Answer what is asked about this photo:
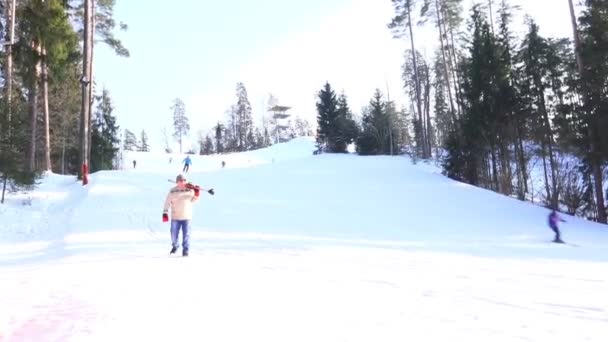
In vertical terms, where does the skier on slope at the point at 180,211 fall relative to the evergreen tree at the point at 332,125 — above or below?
below

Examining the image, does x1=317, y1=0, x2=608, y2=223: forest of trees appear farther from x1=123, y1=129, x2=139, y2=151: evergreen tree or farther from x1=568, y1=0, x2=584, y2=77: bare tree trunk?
x1=123, y1=129, x2=139, y2=151: evergreen tree

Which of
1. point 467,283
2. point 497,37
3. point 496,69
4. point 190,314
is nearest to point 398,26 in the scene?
point 497,37

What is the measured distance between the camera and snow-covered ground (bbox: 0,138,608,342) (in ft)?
17.0

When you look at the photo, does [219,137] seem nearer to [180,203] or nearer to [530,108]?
[530,108]

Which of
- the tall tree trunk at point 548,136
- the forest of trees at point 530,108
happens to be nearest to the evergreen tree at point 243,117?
the forest of trees at point 530,108

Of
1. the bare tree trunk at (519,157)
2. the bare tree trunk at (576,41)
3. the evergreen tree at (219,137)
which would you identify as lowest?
the bare tree trunk at (519,157)

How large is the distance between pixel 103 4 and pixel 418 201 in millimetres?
23186

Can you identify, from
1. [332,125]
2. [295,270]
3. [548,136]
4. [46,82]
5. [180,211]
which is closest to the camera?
[295,270]

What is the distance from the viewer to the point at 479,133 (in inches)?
1041

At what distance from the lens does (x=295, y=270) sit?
334 inches

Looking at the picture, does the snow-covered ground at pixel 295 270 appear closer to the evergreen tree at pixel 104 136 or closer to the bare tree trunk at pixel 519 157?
the bare tree trunk at pixel 519 157

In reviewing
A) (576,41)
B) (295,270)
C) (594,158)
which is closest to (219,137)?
(576,41)

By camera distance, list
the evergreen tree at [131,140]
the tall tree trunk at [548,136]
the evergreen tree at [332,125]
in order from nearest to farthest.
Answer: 1. the tall tree trunk at [548,136]
2. the evergreen tree at [332,125]
3. the evergreen tree at [131,140]

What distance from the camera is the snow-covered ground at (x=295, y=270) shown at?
204 inches
